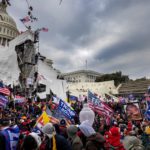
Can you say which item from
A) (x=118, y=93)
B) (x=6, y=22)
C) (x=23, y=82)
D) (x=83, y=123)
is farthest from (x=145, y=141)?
(x=6, y=22)

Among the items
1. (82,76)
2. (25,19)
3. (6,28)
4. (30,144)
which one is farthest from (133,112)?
(82,76)

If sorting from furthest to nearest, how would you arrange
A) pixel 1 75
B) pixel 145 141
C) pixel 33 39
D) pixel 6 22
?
pixel 6 22 → pixel 33 39 → pixel 1 75 → pixel 145 141

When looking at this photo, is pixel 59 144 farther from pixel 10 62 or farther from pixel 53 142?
pixel 10 62

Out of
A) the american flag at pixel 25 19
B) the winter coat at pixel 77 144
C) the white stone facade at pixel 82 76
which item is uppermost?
the white stone facade at pixel 82 76

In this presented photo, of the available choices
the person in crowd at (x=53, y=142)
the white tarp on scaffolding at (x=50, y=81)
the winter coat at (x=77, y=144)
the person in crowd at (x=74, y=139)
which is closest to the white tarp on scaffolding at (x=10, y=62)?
the white tarp on scaffolding at (x=50, y=81)

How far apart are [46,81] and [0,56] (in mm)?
5117

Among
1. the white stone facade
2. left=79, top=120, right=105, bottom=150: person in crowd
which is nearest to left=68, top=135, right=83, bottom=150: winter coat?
left=79, top=120, right=105, bottom=150: person in crowd

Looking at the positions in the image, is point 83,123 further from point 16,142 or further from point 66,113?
point 66,113

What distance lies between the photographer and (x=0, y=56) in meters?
29.2

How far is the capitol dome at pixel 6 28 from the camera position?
81.6 metres

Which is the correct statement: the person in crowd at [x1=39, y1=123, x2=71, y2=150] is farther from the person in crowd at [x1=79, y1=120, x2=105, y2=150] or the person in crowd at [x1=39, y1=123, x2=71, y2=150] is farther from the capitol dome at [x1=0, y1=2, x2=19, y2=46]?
the capitol dome at [x1=0, y1=2, x2=19, y2=46]

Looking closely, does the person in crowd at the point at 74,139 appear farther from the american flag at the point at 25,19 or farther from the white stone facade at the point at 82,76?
the white stone facade at the point at 82,76

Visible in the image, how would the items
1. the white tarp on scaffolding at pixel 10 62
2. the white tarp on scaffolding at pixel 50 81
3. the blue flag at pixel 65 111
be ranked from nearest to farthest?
the blue flag at pixel 65 111
the white tarp on scaffolding at pixel 10 62
the white tarp on scaffolding at pixel 50 81

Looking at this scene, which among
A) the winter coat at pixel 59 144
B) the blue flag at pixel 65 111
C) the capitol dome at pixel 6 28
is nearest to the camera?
the winter coat at pixel 59 144
